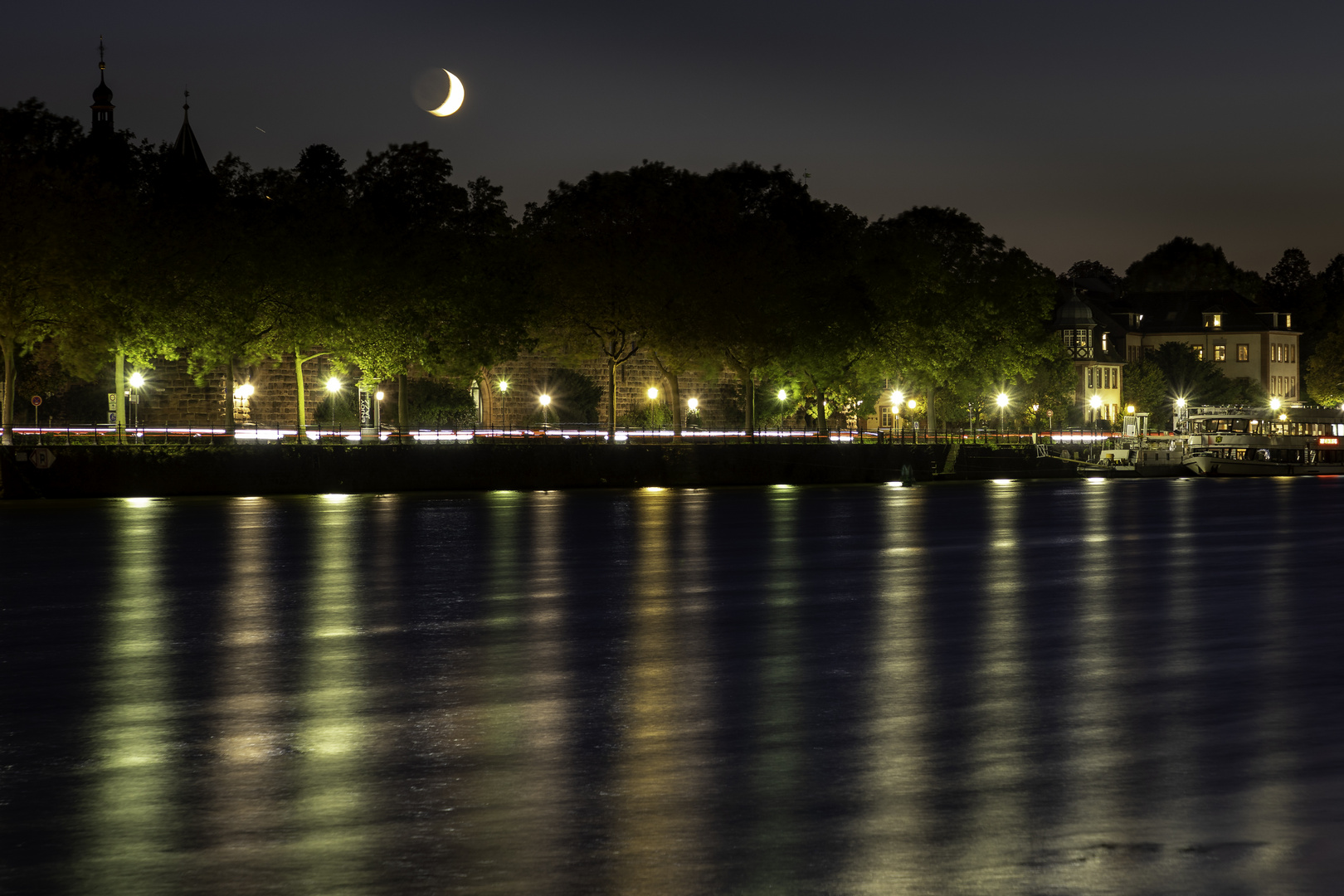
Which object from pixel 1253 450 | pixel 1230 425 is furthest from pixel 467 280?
pixel 1230 425

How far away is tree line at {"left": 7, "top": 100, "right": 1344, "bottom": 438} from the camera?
5759 cm

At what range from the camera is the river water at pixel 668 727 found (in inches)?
374

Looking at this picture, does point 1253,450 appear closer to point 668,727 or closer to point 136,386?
point 136,386

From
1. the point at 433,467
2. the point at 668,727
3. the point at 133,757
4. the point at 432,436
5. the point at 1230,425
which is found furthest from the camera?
the point at 1230,425

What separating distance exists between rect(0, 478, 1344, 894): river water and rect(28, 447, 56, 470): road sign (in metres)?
24.2

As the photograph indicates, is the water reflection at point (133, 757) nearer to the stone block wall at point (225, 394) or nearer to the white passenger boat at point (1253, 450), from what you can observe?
the stone block wall at point (225, 394)

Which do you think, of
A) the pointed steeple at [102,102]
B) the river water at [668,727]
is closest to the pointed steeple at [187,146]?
the pointed steeple at [102,102]

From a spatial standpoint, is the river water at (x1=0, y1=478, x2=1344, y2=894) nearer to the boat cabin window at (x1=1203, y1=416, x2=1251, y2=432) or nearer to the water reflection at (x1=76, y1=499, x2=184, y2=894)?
the water reflection at (x1=76, y1=499, x2=184, y2=894)

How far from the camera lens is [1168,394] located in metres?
146

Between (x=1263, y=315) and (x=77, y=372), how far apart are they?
12940 centimetres

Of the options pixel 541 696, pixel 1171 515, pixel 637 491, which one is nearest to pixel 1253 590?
pixel 541 696

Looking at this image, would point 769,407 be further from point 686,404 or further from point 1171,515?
point 1171,515

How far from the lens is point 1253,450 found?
95.1 meters

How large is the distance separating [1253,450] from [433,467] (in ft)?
179
